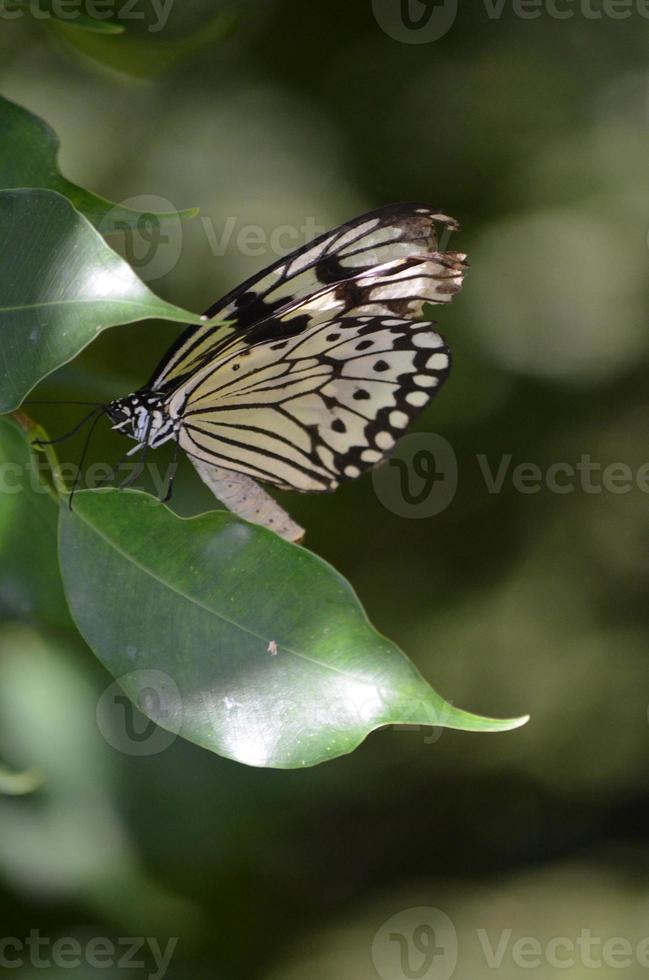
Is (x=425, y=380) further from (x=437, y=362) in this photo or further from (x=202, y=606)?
(x=202, y=606)

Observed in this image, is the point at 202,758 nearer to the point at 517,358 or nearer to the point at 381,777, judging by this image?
the point at 381,777

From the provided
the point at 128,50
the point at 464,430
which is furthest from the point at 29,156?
the point at 464,430

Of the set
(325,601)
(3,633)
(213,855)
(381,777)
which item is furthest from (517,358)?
(325,601)

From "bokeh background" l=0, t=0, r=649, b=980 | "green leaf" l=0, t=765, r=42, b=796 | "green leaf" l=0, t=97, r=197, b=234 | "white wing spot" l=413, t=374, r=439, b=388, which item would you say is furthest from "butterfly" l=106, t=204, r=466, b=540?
"bokeh background" l=0, t=0, r=649, b=980

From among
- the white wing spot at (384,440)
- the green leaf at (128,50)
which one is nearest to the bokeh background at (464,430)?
the green leaf at (128,50)

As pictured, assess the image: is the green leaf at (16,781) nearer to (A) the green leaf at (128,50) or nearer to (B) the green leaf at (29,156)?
(B) the green leaf at (29,156)

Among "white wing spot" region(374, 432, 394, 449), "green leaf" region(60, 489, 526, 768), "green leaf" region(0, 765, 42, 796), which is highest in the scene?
"white wing spot" region(374, 432, 394, 449)

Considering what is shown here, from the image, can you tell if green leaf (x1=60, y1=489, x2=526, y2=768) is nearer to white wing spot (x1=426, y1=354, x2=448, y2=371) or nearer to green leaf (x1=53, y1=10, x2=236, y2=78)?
white wing spot (x1=426, y1=354, x2=448, y2=371)
